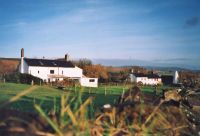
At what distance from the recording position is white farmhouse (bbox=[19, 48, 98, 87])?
74.3m

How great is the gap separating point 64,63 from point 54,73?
5.37 meters

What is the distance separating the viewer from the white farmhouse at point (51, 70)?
244 feet

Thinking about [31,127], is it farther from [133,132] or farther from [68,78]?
[68,78]

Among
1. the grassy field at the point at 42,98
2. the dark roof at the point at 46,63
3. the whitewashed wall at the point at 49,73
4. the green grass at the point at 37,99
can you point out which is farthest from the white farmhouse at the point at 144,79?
the green grass at the point at 37,99

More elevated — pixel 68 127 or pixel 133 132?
pixel 68 127

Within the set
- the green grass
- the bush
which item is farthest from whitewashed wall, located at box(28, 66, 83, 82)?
the green grass

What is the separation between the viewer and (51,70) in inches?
3044

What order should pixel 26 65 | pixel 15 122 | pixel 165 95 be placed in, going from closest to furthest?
pixel 15 122
pixel 165 95
pixel 26 65

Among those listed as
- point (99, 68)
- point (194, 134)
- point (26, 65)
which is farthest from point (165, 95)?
Result: point (99, 68)

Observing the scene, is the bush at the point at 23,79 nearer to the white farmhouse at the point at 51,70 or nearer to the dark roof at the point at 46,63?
the white farmhouse at the point at 51,70

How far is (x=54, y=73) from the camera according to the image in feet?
255

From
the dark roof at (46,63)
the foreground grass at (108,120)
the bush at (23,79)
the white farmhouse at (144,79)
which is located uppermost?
the dark roof at (46,63)

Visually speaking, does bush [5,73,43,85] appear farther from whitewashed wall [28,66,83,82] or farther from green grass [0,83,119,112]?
green grass [0,83,119,112]

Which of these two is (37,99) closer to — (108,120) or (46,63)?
(108,120)
